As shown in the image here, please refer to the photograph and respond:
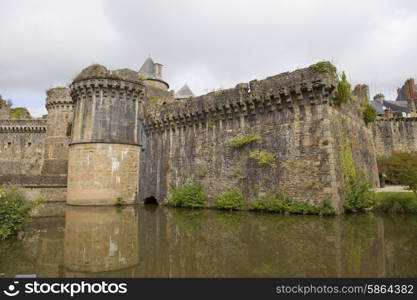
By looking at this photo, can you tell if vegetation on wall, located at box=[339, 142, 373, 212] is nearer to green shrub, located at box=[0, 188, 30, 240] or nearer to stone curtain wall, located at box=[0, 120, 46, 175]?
green shrub, located at box=[0, 188, 30, 240]

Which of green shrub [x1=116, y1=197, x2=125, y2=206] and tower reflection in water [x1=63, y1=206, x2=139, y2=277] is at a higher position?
green shrub [x1=116, y1=197, x2=125, y2=206]

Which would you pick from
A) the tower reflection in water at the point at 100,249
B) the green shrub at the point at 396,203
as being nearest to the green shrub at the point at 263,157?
the green shrub at the point at 396,203

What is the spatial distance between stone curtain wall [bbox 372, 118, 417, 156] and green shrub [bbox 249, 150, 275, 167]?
17.1 m

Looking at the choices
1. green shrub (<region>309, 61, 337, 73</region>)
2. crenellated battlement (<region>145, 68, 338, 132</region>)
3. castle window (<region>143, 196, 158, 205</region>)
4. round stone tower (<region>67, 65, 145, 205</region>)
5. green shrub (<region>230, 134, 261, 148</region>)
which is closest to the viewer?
green shrub (<region>309, 61, 337, 73</region>)

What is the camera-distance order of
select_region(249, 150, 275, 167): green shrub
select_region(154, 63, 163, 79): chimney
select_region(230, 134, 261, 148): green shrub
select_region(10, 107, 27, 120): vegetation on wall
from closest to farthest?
select_region(249, 150, 275, 167): green shrub
select_region(230, 134, 261, 148): green shrub
select_region(154, 63, 163, 79): chimney
select_region(10, 107, 27, 120): vegetation on wall

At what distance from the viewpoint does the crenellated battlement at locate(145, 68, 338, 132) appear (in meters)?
11.8

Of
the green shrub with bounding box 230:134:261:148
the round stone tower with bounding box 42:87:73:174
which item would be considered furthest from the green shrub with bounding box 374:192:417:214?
the round stone tower with bounding box 42:87:73:174

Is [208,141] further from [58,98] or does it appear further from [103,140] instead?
[58,98]

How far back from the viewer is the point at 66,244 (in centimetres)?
717

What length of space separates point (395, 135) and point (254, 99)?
1887 centimetres

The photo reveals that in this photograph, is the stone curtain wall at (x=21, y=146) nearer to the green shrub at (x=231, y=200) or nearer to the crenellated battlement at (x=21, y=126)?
the crenellated battlement at (x=21, y=126)

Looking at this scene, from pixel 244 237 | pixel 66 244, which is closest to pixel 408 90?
pixel 244 237

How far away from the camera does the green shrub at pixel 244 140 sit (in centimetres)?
1370

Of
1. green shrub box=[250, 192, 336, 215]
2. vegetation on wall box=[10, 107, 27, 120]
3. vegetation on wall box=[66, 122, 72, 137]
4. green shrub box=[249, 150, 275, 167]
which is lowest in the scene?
green shrub box=[250, 192, 336, 215]
